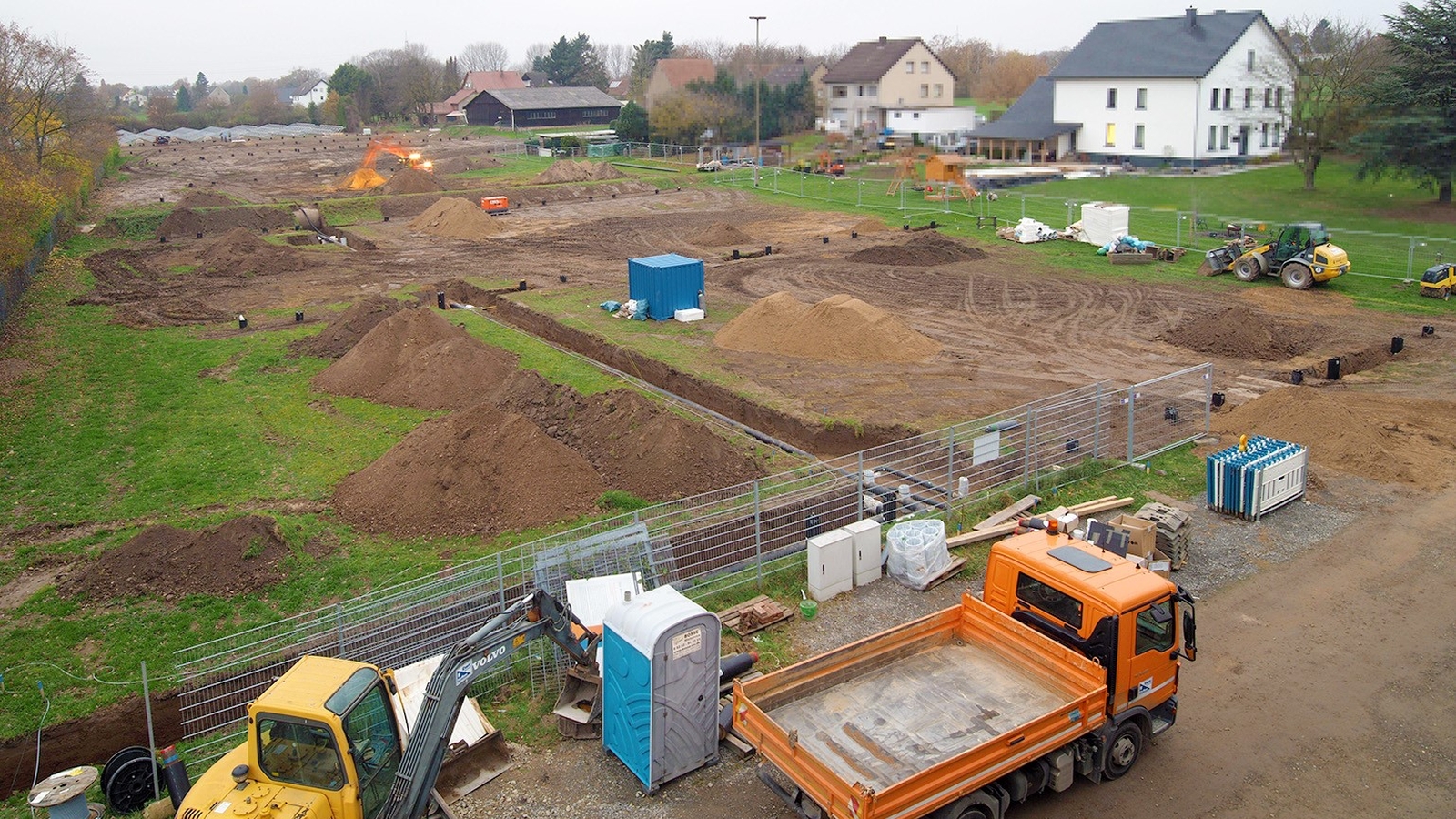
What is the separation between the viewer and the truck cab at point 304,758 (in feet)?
28.3

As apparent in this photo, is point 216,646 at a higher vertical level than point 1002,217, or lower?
lower

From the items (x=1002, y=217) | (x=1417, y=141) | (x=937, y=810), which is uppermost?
(x=1417, y=141)

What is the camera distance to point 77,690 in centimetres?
1347

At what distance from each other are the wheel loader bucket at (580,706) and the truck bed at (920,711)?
6.75ft

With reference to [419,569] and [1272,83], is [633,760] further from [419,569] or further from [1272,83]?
[1272,83]

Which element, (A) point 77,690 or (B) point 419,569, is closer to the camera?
(A) point 77,690

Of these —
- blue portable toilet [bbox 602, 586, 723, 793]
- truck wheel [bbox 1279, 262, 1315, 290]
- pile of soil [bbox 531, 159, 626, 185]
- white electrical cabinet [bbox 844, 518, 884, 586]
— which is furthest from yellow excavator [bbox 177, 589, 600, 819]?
pile of soil [bbox 531, 159, 626, 185]

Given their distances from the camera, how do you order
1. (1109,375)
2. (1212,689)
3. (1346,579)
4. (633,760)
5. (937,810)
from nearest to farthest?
(937,810)
(633,760)
(1212,689)
(1346,579)
(1109,375)

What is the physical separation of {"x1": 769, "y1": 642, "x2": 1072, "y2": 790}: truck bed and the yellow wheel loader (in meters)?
27.5

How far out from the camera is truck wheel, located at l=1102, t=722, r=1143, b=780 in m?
10.4

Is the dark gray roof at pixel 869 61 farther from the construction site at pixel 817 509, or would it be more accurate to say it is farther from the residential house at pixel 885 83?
the construction site at pixel 817 509

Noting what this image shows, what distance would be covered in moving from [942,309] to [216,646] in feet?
78.1

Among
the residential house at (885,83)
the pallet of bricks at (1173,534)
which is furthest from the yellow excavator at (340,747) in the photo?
the residential house at (885,83)

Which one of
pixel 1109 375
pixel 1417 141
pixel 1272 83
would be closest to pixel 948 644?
pixel 1109 375
